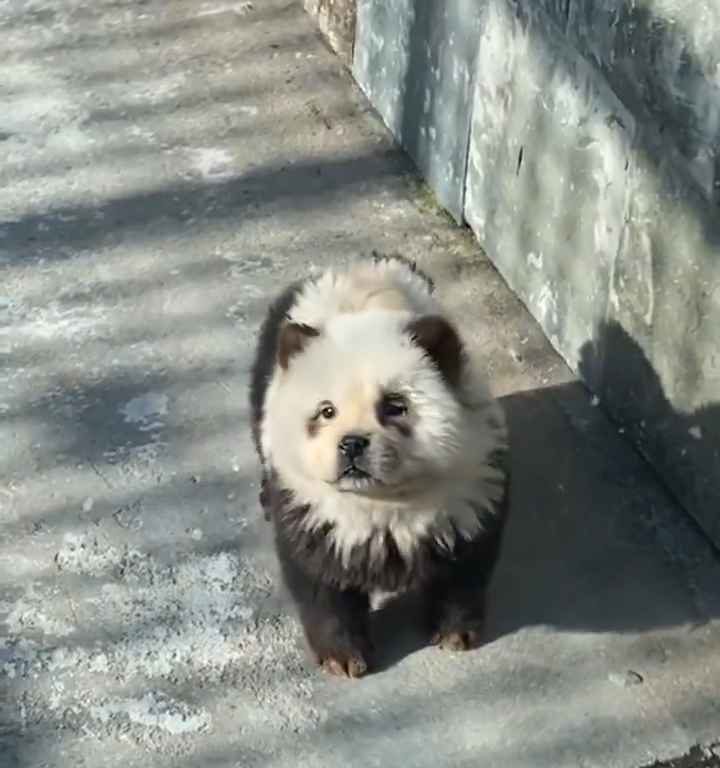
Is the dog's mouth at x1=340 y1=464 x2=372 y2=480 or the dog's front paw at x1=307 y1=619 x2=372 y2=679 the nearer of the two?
the dog's mouth at x1=340 y1=464 x2=372 y2=480

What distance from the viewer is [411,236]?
13.3 feet

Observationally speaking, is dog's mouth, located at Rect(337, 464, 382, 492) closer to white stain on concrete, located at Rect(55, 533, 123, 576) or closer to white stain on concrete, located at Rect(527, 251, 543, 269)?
white stain on concrete, located at Rect(55, 533, 123, 576)

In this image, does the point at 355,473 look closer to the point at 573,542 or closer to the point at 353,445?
the point at 353,445

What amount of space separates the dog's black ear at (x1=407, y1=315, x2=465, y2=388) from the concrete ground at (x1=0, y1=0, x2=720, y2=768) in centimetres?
59

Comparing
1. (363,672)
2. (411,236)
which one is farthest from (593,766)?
(411,236)

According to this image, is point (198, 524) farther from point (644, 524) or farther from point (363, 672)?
point (644, 524)

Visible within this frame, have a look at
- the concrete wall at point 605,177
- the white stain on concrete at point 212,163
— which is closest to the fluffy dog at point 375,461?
the concrete wall at point 605,177

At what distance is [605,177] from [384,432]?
3.35 ft

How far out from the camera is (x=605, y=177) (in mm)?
3381

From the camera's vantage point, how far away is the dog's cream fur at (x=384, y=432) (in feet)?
8.73

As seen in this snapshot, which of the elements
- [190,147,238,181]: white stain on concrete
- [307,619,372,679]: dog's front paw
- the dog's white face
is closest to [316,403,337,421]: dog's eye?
the dog's white face

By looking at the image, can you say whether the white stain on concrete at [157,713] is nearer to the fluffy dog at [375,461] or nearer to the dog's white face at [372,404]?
the fluffy dog at [375,461]

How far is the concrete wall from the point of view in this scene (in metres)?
3.06

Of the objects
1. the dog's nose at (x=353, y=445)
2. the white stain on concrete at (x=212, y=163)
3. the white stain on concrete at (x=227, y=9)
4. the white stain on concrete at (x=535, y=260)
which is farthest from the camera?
the white stain on concrete at (x=227, y=9)
